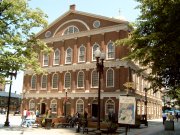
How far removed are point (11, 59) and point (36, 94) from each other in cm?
2427

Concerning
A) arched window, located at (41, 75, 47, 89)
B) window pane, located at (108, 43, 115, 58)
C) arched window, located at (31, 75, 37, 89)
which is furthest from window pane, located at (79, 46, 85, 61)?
arched window, located at (31, 75, 37, 89)

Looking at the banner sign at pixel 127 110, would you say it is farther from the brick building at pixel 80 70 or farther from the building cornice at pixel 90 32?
the building cornice at pixel 90 32

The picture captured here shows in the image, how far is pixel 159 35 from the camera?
16172 mm

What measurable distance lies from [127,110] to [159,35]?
5.65 meters

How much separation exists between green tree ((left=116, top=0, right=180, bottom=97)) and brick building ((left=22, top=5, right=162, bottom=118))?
17.5 metres

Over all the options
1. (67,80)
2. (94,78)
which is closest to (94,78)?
(94,78)

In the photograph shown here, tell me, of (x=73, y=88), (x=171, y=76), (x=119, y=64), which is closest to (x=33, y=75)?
(x=73, y=88)

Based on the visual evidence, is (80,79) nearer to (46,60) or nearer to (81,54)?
(81,54)

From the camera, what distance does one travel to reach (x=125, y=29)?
37875mm

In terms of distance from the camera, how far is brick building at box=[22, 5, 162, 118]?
1481 inches

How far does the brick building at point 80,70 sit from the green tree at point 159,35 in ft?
57.4

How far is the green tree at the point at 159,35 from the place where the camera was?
50.9 ft

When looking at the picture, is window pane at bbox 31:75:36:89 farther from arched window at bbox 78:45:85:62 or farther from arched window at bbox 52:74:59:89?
arched window at bbox 78:45:85:62

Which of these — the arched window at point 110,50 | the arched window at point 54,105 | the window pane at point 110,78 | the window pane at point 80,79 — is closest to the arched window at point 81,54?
the window pane at point 80,79
